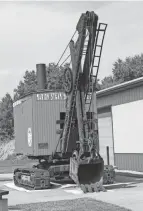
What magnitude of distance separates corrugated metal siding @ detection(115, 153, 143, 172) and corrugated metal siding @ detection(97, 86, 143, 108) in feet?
9.51

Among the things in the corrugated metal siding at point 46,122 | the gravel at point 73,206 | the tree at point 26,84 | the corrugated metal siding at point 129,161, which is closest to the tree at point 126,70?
the tree at point 26,84

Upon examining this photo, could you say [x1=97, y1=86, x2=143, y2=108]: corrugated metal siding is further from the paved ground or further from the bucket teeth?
the bucket teeth

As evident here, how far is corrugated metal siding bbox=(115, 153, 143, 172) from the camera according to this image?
21455mm

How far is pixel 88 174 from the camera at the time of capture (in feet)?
46.4

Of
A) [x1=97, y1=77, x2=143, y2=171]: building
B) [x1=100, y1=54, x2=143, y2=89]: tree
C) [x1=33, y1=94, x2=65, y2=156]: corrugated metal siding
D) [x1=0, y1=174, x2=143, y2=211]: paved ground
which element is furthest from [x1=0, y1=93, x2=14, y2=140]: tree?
[x1=0, y1=174, x2=143, y2=211]: paved ground

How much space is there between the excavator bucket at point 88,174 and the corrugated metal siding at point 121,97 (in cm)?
805

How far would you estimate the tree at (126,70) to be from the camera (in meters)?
57.2

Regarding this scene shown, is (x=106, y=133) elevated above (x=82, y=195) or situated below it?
above

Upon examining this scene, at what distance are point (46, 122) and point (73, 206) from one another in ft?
19.5

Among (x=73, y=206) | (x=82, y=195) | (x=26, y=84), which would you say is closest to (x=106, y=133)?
(x=82, y=195)

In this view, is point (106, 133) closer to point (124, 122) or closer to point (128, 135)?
point (124, 122)

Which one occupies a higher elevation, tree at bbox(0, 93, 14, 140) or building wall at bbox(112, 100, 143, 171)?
tree at bbox(0, 93, 14, 140)

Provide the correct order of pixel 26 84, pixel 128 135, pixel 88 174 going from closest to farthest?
pixel 88 174, pixel 128 135, pixel 26 84

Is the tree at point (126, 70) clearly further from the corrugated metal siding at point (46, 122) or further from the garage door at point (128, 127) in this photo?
the corrugated metal siding at point (46, 122)
